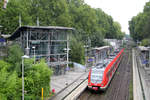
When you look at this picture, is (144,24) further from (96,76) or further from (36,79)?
(36,79)

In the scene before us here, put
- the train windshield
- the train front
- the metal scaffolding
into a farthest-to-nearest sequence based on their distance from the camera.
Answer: the metal scaffolding < the train windshield < the train front

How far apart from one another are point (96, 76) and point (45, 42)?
1288cm

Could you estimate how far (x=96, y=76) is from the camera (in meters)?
18.3

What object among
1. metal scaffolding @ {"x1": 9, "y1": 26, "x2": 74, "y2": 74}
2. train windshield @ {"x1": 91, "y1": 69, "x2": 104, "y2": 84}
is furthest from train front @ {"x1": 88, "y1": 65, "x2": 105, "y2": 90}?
metal scaffolding @ {"x1": 9, "y1": 26, "x2": 74, "y2": 74}

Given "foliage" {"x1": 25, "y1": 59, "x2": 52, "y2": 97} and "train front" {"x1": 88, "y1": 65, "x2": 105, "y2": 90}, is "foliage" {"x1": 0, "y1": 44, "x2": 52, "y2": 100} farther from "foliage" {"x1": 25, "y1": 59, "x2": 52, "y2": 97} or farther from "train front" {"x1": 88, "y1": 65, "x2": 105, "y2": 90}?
"train front" {"x1": 88, "y1": 65, "x2": 105, "y2": 90}

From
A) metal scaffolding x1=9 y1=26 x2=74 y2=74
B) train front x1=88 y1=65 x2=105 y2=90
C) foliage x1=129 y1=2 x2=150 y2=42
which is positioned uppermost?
foliage x1=129 y1=2 x2=150 y2=42

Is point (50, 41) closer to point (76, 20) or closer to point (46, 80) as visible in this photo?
point (46, 80)

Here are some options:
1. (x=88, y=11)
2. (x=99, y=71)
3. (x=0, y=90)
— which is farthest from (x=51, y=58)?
(x=88, y=11)

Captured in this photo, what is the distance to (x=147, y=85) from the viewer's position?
71.9ft

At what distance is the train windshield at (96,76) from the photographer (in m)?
18.0

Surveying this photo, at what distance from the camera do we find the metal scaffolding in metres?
25.5

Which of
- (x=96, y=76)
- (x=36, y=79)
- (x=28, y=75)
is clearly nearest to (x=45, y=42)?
(x=96, y=76)

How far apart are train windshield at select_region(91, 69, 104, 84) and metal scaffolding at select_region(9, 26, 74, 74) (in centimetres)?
846

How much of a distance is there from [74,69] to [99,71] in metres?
13.9
